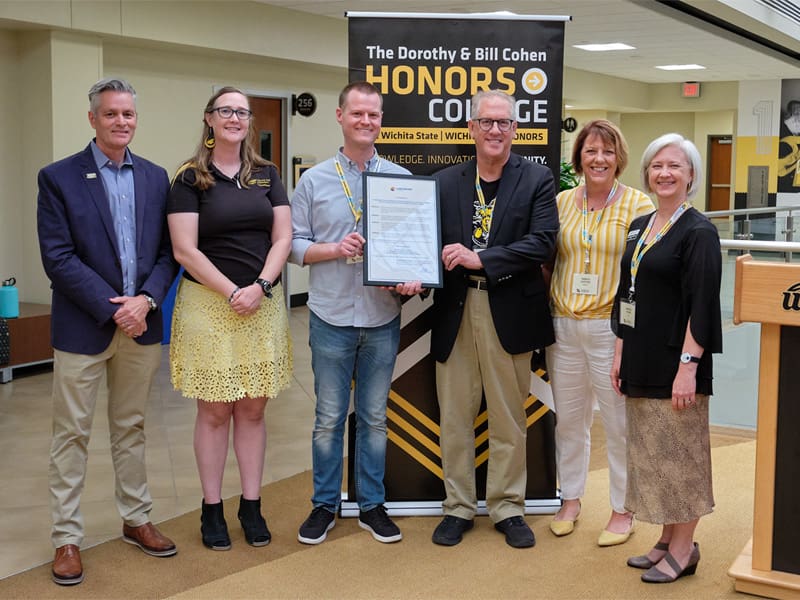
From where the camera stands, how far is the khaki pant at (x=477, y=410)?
140 inches

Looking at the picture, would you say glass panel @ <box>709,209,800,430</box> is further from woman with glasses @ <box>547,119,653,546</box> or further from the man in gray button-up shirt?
the man in gray button-up shirt

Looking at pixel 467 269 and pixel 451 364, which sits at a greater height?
pixel 467 269

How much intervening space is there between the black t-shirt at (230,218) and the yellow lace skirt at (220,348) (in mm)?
102

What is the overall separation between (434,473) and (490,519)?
0.30m

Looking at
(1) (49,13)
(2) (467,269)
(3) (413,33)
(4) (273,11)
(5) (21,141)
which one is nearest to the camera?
(2) (467,269)

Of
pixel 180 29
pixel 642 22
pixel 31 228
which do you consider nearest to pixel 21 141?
pixel 31 228

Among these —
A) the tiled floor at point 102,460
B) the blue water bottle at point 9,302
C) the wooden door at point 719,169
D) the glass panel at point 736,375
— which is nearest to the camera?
the tiled floor at point 102,460

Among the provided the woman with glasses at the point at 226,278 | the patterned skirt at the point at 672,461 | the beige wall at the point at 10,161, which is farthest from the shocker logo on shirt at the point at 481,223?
the beige wall at the point at 10,161

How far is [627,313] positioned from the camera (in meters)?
3.23

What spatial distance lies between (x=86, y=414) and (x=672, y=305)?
2041 millimetres

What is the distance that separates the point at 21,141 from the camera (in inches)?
299

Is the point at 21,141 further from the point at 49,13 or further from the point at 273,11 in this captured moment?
the point at 273,11

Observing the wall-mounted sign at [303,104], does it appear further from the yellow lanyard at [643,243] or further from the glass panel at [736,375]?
the yellow lanyard at [643,243]

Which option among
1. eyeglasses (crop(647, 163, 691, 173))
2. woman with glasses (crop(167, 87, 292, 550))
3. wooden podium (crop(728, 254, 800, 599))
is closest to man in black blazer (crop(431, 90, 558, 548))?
eyeglasses (crop(647, 163, 691, 173))
